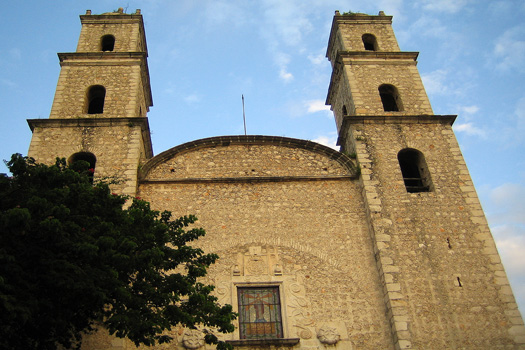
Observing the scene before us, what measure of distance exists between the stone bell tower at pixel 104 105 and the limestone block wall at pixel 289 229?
1.21 meters

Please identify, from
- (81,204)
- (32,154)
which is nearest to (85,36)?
(32,154)

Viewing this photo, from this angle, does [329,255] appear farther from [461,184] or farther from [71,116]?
[71,116]

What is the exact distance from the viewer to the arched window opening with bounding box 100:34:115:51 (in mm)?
19131

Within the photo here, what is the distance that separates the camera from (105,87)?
1686 cm

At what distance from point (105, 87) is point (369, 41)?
10153 mm

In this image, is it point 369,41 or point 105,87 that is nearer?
point 105,87

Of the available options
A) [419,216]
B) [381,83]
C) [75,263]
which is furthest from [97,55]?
[419,216]

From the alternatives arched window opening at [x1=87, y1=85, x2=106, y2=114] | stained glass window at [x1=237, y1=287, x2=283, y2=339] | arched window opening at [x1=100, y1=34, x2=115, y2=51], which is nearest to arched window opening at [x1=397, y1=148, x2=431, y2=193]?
stained glass window at [x1=237, y1=287, x2=283, y2=339]

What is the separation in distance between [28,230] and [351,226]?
26.4 ft

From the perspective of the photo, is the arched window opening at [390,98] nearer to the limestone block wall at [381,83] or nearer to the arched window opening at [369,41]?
the limestone block wall at [381,83]

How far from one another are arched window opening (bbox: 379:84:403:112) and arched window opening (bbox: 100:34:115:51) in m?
10.1

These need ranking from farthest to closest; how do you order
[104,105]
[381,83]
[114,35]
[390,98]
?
1. [114,35]
2. [390,98]
3. [381,83]
4. [104,105]

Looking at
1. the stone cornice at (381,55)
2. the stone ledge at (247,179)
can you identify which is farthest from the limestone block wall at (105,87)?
the stone cornice at (381,55)

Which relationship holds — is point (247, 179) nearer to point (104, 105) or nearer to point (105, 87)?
point (104, 105)
